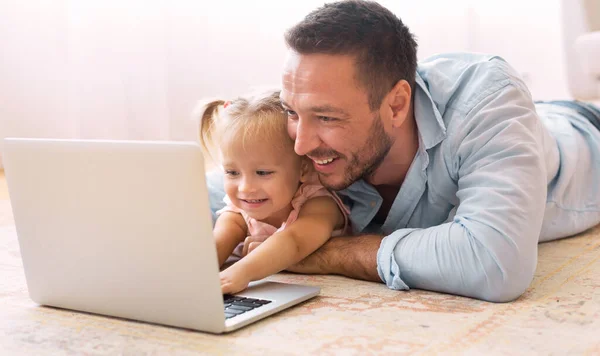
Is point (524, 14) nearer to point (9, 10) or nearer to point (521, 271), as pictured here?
point (9, 10)

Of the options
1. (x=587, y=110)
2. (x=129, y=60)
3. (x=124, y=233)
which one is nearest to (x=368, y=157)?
(x=124, y=233)

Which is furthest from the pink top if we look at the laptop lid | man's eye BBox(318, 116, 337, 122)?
the laptop lid

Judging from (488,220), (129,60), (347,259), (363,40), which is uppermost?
(363,40)

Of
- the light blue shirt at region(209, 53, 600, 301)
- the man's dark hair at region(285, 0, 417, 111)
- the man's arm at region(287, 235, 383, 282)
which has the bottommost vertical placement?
the man's arm at region(287, 235, 383, 282)

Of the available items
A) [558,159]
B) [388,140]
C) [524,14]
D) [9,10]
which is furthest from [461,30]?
[388,140]

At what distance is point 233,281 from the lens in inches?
54.2

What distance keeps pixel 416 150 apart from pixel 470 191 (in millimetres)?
237

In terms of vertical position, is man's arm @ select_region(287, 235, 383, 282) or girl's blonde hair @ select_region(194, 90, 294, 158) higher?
girl's blonde hair @ select_region(194, 90, 294, 158)

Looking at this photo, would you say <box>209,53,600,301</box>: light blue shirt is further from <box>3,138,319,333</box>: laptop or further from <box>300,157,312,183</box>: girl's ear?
<box>3,138,319,333</box>: laptop

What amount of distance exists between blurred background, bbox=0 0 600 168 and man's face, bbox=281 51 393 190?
86.2 inches

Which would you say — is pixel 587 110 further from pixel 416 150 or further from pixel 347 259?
pixel 347 259

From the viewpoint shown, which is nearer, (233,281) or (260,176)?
(233,281)

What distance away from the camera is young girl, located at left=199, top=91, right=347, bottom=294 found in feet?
5.10

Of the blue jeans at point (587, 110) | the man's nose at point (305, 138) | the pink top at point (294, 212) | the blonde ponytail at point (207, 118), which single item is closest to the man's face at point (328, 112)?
the man's nose at point (305, 138)
